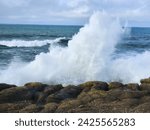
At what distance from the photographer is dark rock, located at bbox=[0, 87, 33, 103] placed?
31.4 ft

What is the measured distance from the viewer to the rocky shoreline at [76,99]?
8.60 meters

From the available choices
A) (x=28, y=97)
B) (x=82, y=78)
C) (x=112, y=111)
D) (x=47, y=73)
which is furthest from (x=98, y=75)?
(x=112, y=111)

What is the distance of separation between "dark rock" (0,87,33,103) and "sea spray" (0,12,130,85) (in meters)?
3.90

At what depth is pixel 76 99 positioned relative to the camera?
940 cm

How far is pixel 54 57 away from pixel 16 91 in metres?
7.29

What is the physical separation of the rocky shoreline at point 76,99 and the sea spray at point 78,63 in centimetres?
353

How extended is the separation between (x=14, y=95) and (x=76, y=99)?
1.51 meters

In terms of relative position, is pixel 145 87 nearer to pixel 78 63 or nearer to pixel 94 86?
pixel 94 86

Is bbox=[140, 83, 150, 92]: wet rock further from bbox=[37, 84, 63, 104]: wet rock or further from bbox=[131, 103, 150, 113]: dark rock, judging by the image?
bbox=[37, 84, 63, 104]: wet rock

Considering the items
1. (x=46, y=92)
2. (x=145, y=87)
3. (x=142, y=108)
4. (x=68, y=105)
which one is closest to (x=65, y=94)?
(x=46, y=92)

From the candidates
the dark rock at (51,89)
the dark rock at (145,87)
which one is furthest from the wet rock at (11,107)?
the dark rock at (145,87)

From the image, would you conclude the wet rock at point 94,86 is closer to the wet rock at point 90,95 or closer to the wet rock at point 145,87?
the wet rock at point 90,95

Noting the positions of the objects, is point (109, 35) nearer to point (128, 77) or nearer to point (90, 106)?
point (128, 77)

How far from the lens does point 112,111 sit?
8.34m
